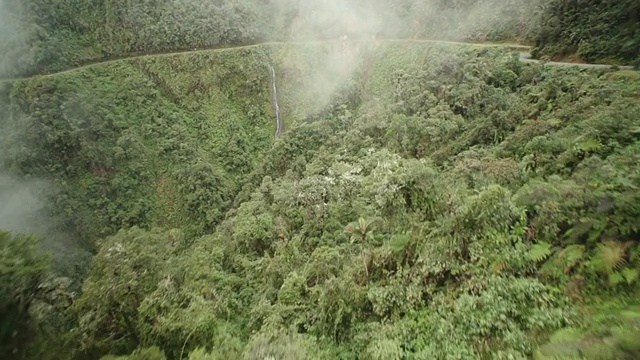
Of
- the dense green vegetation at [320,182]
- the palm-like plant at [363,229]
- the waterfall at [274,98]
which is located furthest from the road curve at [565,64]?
the waterfall at [274,98]

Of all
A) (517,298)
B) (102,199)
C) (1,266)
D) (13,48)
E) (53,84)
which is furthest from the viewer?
(13,48)

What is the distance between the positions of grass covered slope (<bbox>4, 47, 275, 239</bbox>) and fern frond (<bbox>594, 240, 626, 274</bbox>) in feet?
131

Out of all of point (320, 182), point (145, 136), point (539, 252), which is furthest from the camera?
point (145, 136)

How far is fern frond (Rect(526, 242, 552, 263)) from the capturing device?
8.25m

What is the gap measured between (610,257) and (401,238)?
5386 millimetres

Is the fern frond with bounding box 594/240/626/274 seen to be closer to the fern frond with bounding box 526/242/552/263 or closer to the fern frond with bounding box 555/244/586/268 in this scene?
the fern frond with bounding box 555/244/586/268

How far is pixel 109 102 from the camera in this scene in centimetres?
5019

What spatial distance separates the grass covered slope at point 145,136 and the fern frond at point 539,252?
126 feet

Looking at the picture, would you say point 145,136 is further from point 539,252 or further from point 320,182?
point 539,252

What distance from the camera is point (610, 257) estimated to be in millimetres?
6977

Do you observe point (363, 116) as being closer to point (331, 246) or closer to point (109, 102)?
point (331, 246)

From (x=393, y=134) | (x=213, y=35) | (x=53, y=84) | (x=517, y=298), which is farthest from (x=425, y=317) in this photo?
(x=213, y=35)

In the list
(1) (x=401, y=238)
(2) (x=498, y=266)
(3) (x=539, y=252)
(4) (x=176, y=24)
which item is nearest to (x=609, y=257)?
(3) (x=539, y=252)

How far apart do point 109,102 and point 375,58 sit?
39.1 metres
